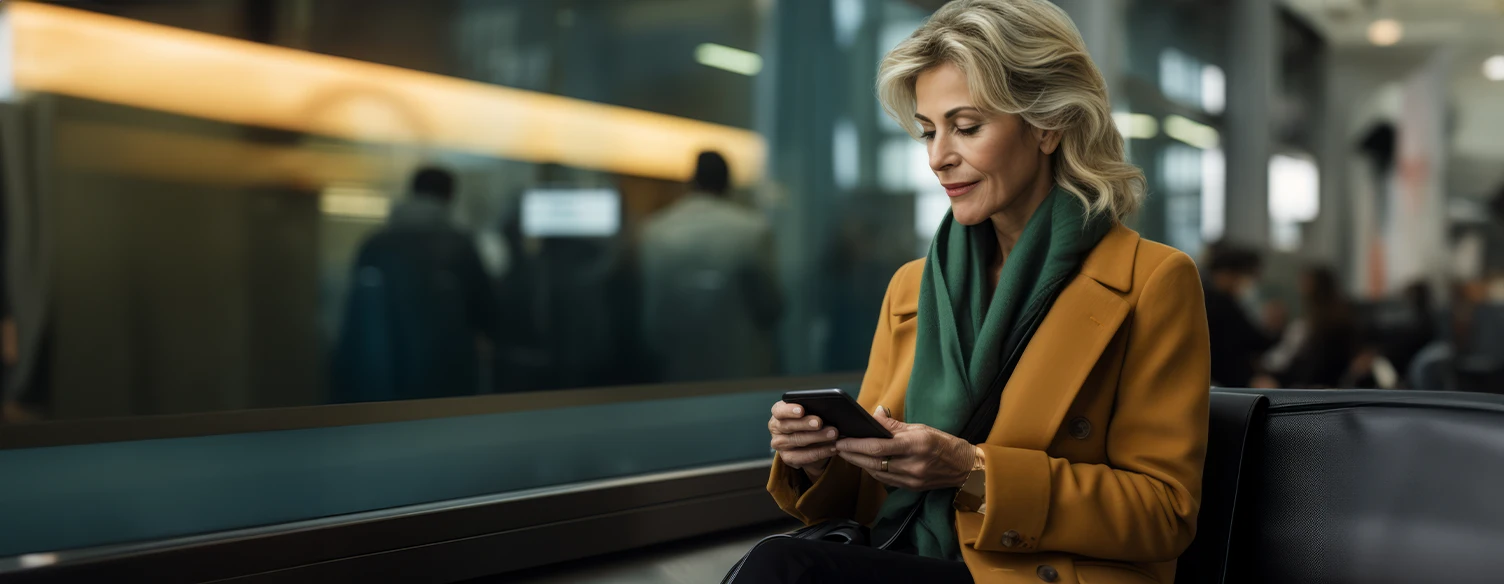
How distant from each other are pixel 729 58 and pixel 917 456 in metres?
2.50

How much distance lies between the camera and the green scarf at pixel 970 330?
6.58 ft

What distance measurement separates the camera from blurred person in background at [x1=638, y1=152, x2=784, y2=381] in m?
3.73

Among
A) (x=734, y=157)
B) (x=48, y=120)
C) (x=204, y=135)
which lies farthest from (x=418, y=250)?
(x=734, y=157)

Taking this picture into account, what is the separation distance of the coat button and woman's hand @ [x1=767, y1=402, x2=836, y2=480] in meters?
0.41

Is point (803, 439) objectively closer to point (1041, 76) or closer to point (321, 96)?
point (1041, 76)

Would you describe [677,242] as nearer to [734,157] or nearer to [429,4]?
[734,157]

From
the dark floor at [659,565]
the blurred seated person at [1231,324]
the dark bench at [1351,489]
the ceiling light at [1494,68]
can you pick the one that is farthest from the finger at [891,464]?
the ceiling light at [1494,68]

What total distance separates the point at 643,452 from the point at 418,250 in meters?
1.01

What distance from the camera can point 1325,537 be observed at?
1.96 metres

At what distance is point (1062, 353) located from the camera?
76.7 inches

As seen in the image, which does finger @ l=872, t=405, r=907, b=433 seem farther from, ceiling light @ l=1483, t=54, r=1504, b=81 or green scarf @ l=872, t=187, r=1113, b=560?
ceiling light @ l=1483, t=54, r=1504, b=81

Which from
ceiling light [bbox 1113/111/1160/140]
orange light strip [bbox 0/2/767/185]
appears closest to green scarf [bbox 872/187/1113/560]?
orange light strip [bbox 0/2/767/185]

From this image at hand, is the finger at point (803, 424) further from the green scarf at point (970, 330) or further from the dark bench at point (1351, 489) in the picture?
the dark bench at point (1351, 489)

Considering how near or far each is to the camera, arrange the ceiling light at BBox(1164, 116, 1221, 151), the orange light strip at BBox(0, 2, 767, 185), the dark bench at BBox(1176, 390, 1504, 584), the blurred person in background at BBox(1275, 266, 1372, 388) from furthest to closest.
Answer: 1. the blurred person in background at BBox(1275, 266, 1372, 388)
2. the ceiling light at BBox(1164, 116, 1221, 151)
3. the orange light strip at BBox(0, 2, 767, 185)
4. the dark bench at BBox(1176, 390, 1504, 584)
